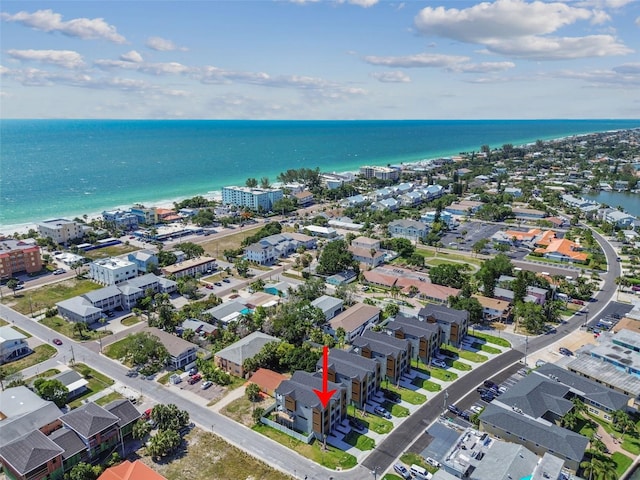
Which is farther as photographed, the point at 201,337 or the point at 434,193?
the point at 434,193

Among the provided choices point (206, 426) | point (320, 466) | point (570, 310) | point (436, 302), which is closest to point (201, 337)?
point (206, 426)

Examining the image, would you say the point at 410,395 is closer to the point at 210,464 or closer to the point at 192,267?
the point at 210,464

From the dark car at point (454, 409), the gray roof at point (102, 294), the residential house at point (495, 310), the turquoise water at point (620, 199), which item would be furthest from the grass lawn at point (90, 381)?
the turquoise water at point (620, 199)

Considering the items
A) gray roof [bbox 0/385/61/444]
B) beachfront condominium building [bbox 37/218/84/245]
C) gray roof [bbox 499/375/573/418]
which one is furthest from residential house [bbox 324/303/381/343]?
beachfront condominium building [bbox 37/218/84/245]

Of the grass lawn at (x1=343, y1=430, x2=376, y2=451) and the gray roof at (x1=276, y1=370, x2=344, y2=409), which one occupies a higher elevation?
the gray roof at (x1=276, y1=370, x2=344, y2=409)

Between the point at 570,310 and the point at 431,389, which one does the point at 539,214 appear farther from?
the point at 431,389

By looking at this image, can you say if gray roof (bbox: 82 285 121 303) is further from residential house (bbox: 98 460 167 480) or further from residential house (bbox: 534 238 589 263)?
residential house (bbox: 534 238 589 263)
